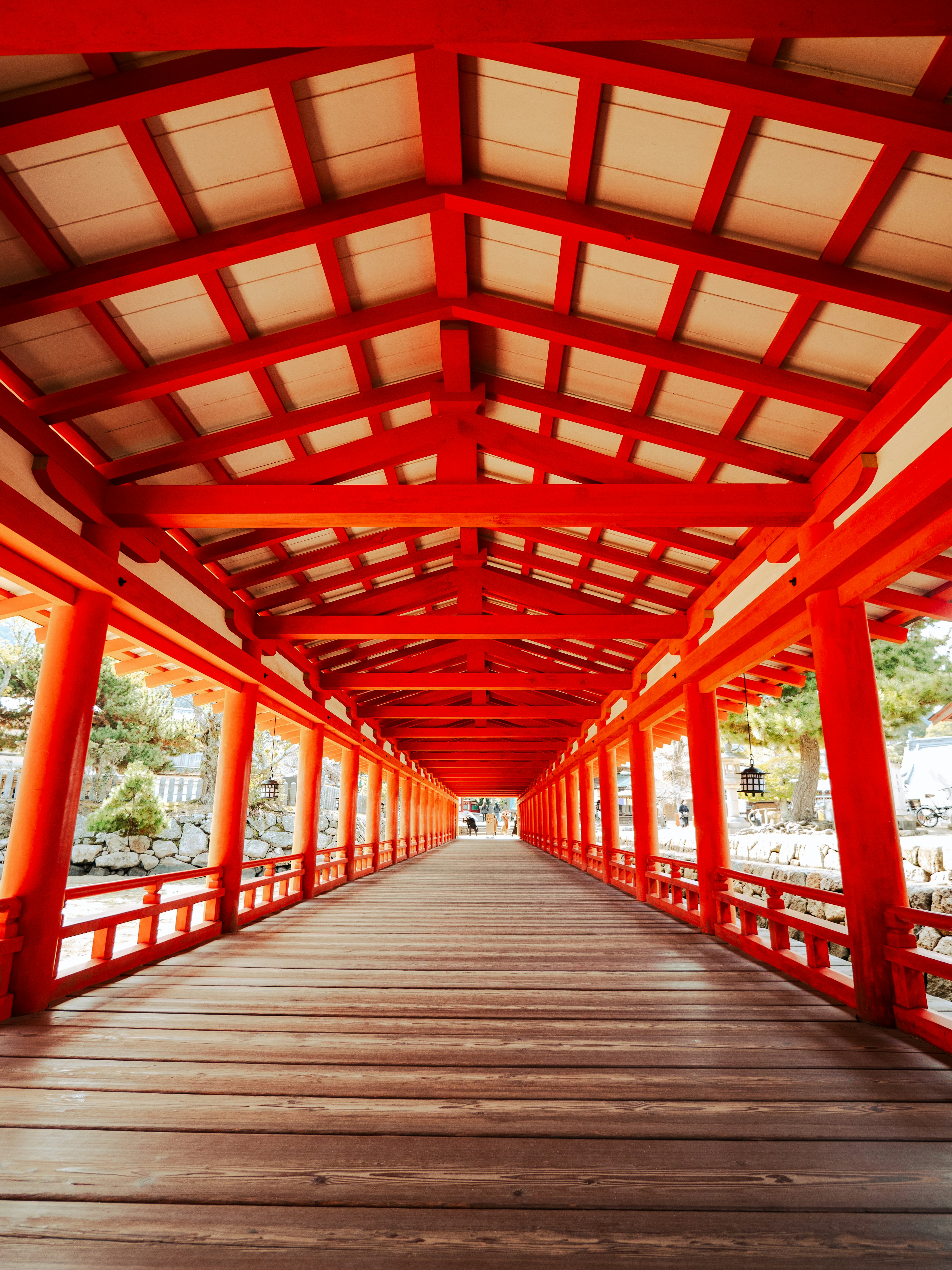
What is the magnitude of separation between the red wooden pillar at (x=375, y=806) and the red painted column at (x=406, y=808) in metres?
2.90

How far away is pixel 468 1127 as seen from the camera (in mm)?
2438

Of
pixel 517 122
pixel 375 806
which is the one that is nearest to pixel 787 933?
pixel 517 122

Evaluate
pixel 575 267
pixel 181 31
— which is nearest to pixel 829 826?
pixel 575 267

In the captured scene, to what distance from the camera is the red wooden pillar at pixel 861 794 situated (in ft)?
12.0

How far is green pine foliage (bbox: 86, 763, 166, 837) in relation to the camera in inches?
632

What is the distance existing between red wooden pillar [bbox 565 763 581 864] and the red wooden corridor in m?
8.97

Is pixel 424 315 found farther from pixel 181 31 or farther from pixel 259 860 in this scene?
pixel 259 860

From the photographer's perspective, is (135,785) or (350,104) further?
(135,785)

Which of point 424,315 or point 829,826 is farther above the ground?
point 424,315

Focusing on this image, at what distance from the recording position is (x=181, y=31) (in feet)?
5.39

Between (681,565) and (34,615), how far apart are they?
5682 mm

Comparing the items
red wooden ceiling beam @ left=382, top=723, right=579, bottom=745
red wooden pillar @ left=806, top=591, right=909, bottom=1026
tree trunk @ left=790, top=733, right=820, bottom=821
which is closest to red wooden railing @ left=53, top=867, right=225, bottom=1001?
red wooden pillar @ left=806, top=591, right=909, bottom=1026

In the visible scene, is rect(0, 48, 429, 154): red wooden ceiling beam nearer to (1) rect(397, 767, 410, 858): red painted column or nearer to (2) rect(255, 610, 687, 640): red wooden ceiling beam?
(2) rect(255, 610, 687, 640): red wooden ceiling beam

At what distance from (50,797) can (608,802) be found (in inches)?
374
